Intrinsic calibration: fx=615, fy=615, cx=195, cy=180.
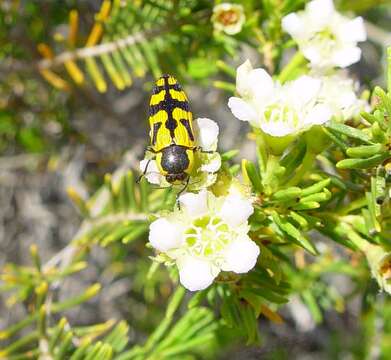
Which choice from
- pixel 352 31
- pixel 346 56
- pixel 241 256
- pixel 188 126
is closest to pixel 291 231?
pixel 241 256

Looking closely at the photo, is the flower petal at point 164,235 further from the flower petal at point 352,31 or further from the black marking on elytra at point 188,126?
the flower petal at point 352,31

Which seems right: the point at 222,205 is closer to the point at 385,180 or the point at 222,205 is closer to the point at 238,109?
the point at 238,109

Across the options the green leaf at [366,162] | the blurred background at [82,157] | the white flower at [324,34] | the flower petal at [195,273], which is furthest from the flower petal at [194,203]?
the blurred background at [82,157]

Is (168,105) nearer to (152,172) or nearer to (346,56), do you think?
(152,172)

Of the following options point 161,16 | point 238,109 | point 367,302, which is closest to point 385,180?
point 238,109

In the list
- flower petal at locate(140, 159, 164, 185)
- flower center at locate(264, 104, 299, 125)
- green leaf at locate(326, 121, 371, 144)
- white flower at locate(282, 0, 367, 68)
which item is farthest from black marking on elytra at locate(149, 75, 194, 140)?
white flower at locate(282, 0, 367, 68)
